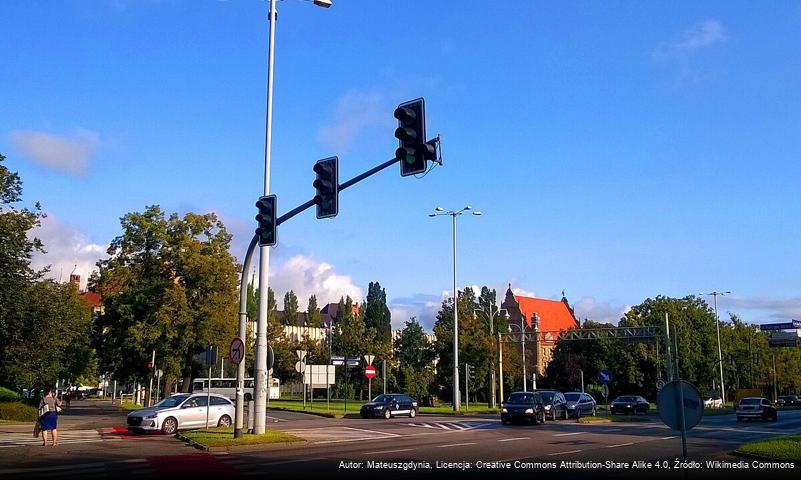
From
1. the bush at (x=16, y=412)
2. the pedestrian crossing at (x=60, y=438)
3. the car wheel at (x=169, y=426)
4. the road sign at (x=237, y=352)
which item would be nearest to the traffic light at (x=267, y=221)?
the road sign at (x=237, y=352)

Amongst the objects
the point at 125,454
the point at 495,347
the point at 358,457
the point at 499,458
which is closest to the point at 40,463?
the point at 125,454

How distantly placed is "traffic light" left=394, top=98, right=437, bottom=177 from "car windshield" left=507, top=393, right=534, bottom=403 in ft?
74.7

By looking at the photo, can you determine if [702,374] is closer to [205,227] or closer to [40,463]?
[205,227]

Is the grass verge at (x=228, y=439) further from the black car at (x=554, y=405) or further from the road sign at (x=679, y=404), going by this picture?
the black car at (x=554, y=405)

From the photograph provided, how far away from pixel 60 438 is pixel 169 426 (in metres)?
3.73

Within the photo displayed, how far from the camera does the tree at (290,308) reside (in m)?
132

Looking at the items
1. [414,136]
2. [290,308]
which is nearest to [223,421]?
[414,136]

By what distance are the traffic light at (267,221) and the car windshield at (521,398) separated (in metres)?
19.7

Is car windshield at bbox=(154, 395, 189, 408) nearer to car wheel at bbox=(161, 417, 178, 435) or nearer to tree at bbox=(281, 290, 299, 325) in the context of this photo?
car wheel at bbox=(161, 417, 178, 435)

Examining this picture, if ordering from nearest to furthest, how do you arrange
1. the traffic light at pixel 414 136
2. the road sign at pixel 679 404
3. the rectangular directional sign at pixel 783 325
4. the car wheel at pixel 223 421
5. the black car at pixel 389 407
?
1. the road sign at pixel 679 404
2. the traffic light at pixel 414 136
3. the car wheel at pixel 223 421
4. the black car at pixel 389 407
5. the rectangular directional sign at pixel 783 325

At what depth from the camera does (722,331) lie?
93.6 meters

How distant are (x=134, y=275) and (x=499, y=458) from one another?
36.0 meters

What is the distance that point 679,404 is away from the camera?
10.4 meters

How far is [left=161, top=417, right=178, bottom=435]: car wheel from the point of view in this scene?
2569 cm
